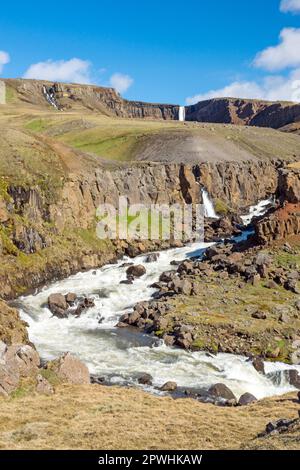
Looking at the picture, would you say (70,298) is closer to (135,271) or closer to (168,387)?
(135,271)

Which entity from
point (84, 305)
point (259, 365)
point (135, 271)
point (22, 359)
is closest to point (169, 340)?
point (259, 365)

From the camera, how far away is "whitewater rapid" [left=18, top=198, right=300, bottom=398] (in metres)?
38.5

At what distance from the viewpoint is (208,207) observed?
107 metres

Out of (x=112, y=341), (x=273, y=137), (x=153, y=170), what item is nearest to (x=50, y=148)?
(x=153, y=170)

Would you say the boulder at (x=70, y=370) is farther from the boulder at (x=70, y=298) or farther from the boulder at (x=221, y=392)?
the boulder at (x=70, y=298)

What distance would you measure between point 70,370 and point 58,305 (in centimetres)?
2021

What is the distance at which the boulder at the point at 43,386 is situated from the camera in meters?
31.2

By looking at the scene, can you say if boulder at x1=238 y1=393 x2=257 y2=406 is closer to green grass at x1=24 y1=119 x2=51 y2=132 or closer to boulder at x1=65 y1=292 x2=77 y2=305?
boulder at x1=65 y1=292 x2=77 y2=305

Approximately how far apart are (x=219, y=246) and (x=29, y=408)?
5116 cm

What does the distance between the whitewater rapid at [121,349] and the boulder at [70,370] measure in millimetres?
2985

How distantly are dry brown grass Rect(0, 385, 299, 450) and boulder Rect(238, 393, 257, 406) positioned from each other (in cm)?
124
